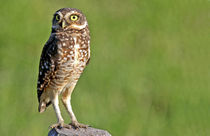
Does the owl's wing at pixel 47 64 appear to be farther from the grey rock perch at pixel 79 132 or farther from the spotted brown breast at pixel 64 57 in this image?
the grey rock perch at pixel 79 132

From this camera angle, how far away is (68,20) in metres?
4.41

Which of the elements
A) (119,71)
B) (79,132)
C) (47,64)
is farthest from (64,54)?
(119,71)

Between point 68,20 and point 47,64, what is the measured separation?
1.47 ft

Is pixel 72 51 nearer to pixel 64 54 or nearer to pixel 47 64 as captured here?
pixel 64 54

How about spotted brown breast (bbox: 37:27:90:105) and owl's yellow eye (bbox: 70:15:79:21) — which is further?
spotted brown breast (bbox: 37:27:90:105)

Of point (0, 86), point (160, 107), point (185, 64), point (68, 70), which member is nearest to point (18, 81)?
point (0, 86)

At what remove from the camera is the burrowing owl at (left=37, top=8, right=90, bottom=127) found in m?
4.45

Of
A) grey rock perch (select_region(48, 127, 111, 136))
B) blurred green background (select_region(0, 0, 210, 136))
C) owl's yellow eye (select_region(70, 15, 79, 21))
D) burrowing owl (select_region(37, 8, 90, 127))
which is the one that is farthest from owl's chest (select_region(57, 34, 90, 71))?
blurred green background (select_region(0, 0, 210, 136))

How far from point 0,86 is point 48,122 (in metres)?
0.80

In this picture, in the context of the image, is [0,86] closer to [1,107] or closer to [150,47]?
[1,107]

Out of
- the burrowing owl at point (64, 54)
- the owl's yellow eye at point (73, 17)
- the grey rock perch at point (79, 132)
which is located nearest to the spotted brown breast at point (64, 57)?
the burrowing owl at point (64, 54)

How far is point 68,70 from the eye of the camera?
15.2ft

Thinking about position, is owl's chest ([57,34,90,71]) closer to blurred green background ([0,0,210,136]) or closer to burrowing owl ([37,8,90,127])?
burrowing owl ([37,8,90,127])

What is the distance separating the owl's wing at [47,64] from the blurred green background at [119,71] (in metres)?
2.13
